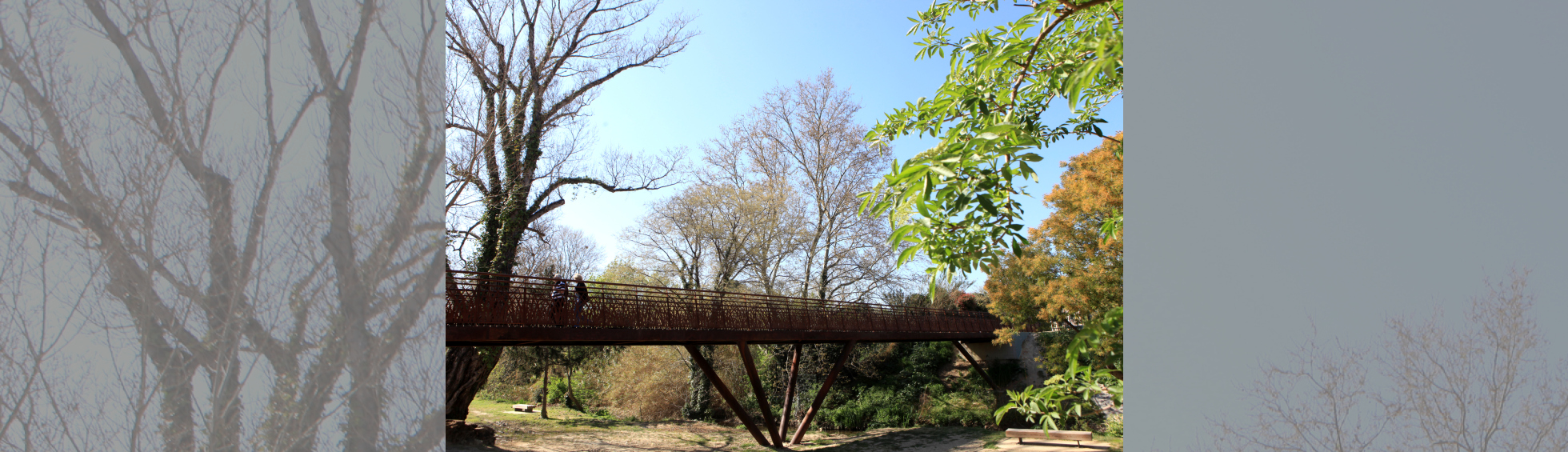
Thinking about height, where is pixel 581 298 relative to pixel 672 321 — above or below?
above

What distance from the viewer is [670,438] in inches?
586

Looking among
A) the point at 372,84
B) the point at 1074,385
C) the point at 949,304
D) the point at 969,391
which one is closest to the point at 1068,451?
the point at 969,391

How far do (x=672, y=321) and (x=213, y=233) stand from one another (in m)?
10.0

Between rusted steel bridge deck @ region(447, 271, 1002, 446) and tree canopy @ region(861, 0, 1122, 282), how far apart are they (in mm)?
7283

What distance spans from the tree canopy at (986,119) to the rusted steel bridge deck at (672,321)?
7.28m

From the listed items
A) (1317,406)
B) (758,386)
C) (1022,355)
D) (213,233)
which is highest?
(213,233)

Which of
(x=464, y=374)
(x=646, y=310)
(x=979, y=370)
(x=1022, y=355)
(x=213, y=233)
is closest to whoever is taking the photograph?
(x=213, y=233)

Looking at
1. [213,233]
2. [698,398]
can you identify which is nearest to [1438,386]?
[213,233]

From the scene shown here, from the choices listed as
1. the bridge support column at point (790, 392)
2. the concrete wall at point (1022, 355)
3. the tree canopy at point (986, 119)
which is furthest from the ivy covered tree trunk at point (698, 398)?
the tree canopy at point (986, 119)

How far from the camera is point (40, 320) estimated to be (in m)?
1.39

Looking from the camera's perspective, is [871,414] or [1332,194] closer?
[1332,194]

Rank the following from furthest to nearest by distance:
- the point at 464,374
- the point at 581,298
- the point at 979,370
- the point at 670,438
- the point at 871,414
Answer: the point at 979,370 → the point at 871,414 → the point at 670,438 → the point at 464,374 → the point at 581,298

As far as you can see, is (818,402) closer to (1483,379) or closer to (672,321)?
(672,321)

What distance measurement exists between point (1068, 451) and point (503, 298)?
925 cm
